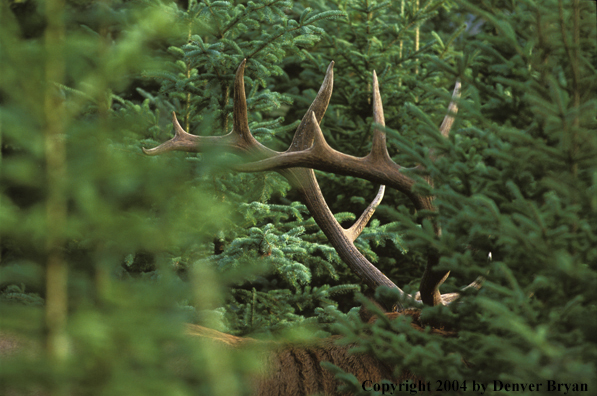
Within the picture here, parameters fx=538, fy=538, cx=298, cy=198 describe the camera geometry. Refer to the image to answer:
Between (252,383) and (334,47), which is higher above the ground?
(334,47)

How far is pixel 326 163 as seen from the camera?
2994 millimetres

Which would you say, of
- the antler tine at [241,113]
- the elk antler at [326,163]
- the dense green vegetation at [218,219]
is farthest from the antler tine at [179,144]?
the dense green vegetation at [218,219]

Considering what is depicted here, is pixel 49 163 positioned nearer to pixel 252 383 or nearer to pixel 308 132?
pixel 252 383

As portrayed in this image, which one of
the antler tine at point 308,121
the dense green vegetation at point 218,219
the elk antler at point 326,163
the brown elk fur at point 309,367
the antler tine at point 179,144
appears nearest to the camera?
the dense green vegetation at point 218,219

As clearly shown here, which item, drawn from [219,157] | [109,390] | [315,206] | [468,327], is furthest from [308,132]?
[109,390]

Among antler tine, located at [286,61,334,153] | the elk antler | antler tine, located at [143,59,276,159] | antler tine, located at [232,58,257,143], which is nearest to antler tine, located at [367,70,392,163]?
the elk antler

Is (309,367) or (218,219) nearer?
(218,219)

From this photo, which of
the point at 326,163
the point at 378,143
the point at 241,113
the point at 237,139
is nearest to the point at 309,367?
the point at 326,163

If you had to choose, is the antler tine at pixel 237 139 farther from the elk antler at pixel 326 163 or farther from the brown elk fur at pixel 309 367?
the brown elk fur at pixel 309 367

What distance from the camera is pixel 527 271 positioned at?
74.9 inches

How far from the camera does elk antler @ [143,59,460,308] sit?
2945 millimetres

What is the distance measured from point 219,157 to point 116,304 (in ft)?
Result: 1.24

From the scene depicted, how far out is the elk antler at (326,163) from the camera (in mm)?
2945

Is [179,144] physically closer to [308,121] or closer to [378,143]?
[308,121]
